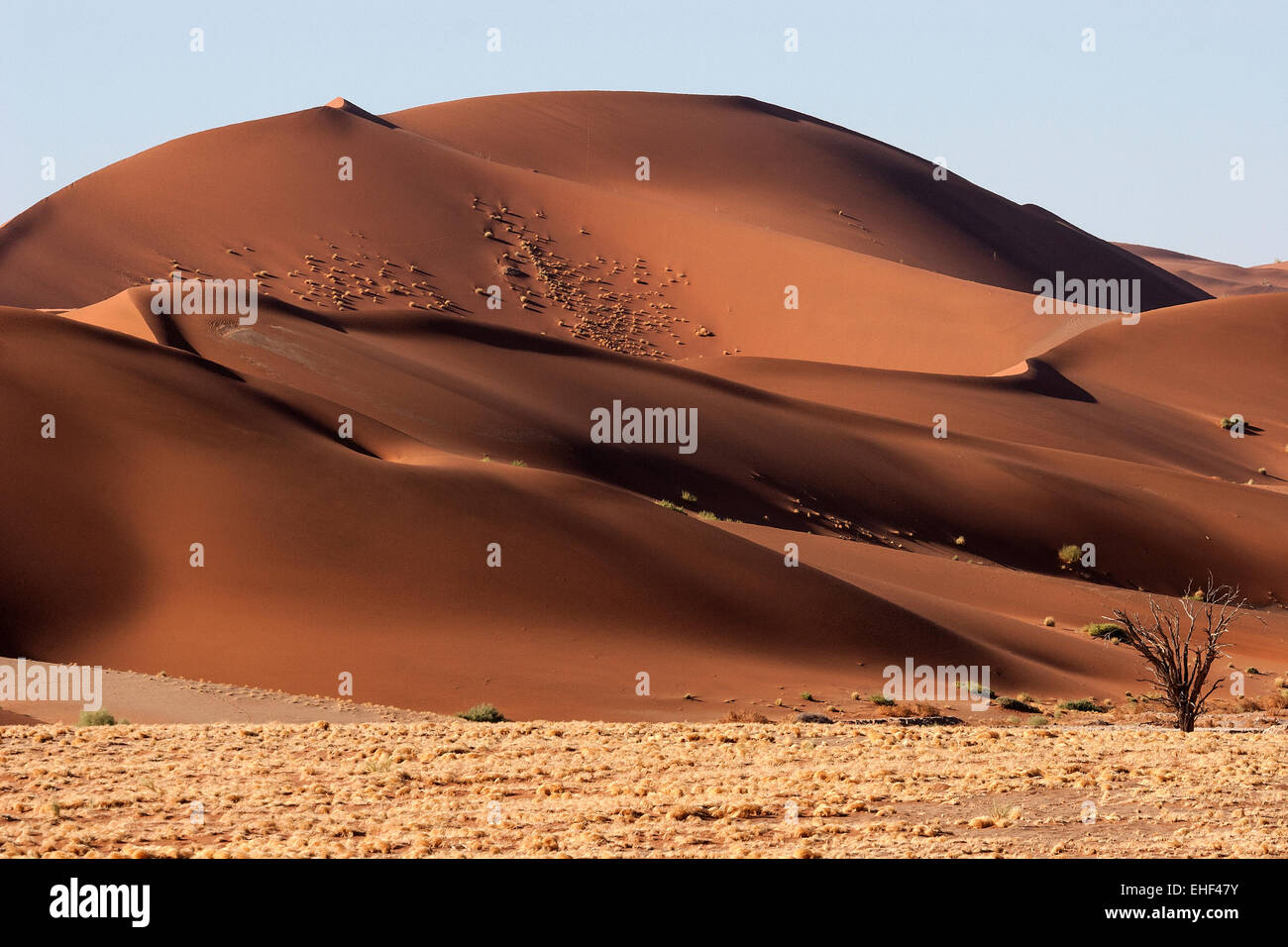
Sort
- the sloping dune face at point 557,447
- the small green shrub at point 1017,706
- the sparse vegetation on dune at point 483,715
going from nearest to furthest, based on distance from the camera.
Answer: the sparse vegetation on dune at point 483,715
the small green shrub at point 1017,706
the sloping dune face at point 557,447

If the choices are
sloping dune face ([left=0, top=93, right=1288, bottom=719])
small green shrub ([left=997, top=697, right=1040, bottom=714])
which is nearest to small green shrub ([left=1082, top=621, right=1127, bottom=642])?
sloping dune face ([left=0, top=93, right=1288, bottom=719])

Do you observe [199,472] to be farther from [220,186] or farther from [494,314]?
[220,186]

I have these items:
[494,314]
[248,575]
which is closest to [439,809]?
[248,575]

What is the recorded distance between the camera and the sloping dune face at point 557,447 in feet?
80.9

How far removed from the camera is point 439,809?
39.3ft

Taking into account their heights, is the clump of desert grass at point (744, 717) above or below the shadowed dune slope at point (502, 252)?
below

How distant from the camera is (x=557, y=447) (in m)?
40.8

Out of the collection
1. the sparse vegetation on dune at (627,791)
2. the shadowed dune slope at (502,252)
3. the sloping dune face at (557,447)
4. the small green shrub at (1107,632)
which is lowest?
the sparse vegetation on dune at (627,791)

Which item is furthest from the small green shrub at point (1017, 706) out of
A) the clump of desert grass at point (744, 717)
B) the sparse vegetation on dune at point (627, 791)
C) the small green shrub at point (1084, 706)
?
the sparse vegetation on dune at point (627, 791)

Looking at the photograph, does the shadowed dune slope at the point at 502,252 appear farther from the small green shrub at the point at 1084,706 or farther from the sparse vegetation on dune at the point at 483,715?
the sparse vegetation on dune at the point at 483,715

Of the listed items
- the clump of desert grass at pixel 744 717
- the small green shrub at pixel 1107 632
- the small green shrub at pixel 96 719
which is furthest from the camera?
the small green shrub at pixel 1107 632

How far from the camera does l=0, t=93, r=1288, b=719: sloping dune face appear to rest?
24.7m

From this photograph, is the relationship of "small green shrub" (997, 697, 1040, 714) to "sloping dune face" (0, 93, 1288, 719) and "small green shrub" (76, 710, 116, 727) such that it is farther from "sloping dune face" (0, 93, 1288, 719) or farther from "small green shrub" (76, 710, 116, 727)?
"small green shrub" (76, 710, 116, 727)

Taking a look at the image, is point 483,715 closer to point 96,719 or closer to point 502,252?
point 96,719
